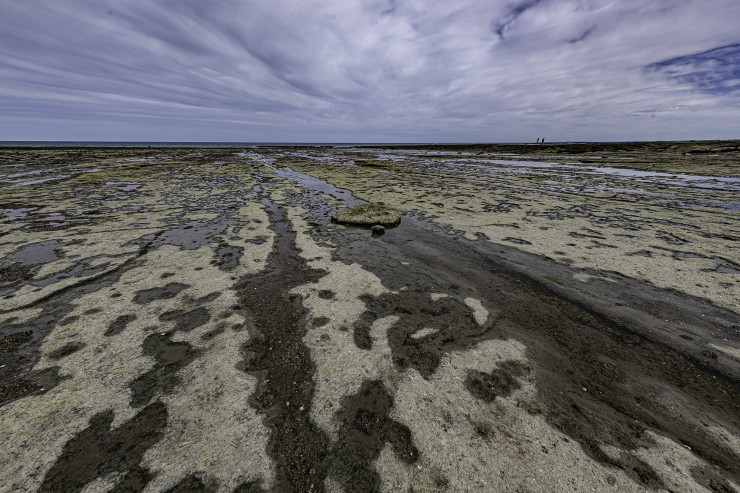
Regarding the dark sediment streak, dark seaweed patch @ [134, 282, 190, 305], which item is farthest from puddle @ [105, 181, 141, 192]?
the dark sediment streak

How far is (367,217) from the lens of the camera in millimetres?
12133

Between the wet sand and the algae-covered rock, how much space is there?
2034mm

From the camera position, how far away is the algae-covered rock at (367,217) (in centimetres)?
1185

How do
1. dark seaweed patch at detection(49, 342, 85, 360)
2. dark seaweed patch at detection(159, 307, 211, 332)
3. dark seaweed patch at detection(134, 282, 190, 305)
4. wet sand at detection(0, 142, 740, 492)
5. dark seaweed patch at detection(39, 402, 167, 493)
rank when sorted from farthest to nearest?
1. dark seaweed patch at detection(134, 282, 190, 305)
2. dark seaweed patch at detection(159, 307, 211, 332)
3. dark seaweed patch at detection(49, 342, 85, 360)
4. wet sand at detection(0, 142, 740, 492)
5. dark seaweed patch at detection(39, 402, 167, 493)

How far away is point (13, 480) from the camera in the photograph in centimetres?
280

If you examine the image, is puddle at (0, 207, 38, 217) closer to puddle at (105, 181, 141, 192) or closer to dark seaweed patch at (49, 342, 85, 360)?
puddle at (105, 181, 141, 192)

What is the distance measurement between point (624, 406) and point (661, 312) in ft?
10.3

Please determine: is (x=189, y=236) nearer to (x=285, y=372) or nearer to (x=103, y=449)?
(x=285, y=372)

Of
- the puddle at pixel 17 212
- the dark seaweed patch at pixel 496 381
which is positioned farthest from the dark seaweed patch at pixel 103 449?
the puddle at pixel 17 212

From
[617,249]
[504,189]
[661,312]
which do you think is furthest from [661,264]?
[504,189]

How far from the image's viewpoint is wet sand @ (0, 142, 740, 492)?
9.83 ft

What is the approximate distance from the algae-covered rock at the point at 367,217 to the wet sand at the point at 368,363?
2.03 metres

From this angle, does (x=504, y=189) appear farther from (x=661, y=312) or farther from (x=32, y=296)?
(x=32, y=296)

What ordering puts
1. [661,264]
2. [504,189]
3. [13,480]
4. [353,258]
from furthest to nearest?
[504,189] → [353,258] → [661,264] → [13,480]
